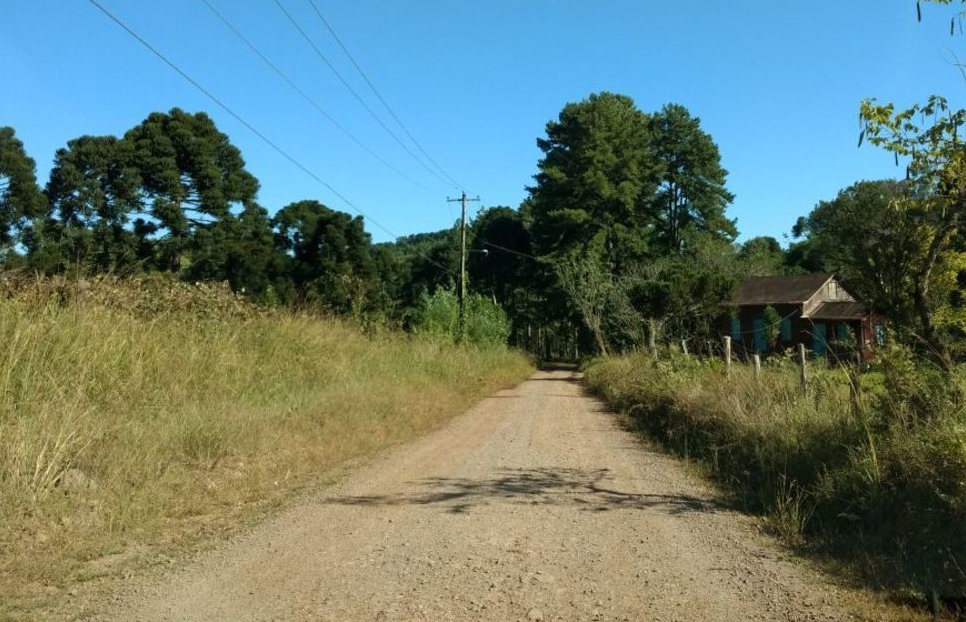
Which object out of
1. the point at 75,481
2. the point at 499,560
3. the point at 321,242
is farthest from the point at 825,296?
the point at 75,481

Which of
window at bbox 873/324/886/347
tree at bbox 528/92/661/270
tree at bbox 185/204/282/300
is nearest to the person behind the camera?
window at bbox 873/324/886/347

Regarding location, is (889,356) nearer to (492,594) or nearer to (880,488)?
(880,488)

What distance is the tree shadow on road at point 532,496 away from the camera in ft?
24.3

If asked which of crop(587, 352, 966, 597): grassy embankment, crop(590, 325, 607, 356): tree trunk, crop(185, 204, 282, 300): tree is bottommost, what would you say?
crop(587, 352, 966, 597): grassy embankment

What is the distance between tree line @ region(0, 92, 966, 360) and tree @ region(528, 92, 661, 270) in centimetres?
14

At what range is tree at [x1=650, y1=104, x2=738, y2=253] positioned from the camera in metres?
59.7

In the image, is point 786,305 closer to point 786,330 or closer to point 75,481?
point 786,330

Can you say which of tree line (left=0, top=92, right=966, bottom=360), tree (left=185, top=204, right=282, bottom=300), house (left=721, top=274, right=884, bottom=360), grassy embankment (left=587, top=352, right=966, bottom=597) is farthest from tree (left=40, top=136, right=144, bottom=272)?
house (left=721, top=274, right=884, bottom=360)

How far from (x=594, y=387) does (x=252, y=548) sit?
21.4 metres

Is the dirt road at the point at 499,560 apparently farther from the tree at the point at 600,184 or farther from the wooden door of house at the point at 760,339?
the wooden door of house at the point at 760,339

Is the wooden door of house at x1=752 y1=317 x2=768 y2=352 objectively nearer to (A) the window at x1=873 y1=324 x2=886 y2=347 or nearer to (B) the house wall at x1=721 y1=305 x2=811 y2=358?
(B) the house wall at x1=721 y1=305 x2=811 y2=358

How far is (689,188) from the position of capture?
5994cm

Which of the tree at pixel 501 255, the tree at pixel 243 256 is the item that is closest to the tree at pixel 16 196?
the tree at pixel 243 256

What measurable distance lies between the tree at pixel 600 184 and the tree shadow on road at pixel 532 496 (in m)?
44.9
